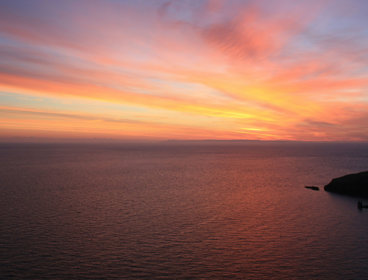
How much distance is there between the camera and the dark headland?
5672 centimetres

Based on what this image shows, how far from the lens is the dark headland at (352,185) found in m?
56.7

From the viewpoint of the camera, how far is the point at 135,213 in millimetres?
41875

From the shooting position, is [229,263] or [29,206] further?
[29,206]

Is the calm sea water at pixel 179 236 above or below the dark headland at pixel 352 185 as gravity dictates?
below

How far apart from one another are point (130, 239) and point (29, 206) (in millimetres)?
23684

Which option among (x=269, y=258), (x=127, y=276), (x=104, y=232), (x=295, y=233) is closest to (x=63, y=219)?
(x=104, y=232)

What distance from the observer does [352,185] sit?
191 feet

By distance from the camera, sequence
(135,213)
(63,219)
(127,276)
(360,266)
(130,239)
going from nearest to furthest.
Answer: (127,276), (360,266), (130,239), (63,219), (135,213)

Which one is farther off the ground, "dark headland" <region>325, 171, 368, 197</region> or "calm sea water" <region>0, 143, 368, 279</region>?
"dark headland" <region>325, 171, 368, 197</region>

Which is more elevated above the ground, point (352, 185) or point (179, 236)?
point (352, 185)

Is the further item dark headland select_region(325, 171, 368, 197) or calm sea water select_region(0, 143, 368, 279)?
dark headland select_region(325, 171, 368, 197)

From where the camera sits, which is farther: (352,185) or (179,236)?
(352,185)

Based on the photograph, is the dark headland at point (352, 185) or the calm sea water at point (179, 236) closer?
the calm sea water at point (179, 236)

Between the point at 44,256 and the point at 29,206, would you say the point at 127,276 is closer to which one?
the point at 44,256
